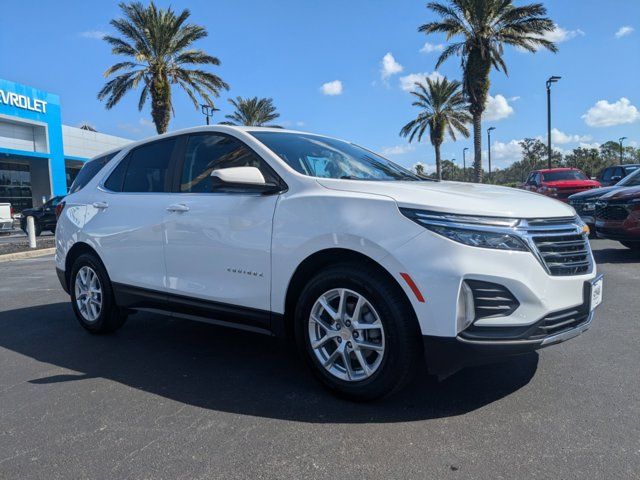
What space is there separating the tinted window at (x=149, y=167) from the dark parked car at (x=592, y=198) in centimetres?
809

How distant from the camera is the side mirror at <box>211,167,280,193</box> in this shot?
3.36 m

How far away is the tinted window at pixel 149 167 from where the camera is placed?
4402 mm

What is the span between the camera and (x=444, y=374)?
2.90 m

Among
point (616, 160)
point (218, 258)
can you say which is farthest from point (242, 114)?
point (616, 160)

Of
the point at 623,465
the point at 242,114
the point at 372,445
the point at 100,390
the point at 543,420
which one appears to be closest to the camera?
the point at 623,465

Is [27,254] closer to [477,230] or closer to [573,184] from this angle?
[477,230]

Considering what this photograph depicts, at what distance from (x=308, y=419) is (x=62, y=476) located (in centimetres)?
128

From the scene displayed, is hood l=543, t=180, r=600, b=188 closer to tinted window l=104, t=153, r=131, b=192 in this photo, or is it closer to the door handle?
tinted window l=104, t=153, r=131, b=192

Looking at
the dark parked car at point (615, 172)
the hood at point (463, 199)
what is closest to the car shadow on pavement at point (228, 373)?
the hood at point (463, 199)

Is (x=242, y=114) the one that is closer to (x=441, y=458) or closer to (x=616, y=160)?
(x=441, y=458)

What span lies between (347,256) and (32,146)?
39.3 m


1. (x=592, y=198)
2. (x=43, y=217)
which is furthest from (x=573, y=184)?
(x=43, y=217)

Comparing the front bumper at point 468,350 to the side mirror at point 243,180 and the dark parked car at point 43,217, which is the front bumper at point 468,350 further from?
the dark parked car at point 43,217

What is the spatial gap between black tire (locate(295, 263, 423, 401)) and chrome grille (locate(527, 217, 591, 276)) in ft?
2.65
